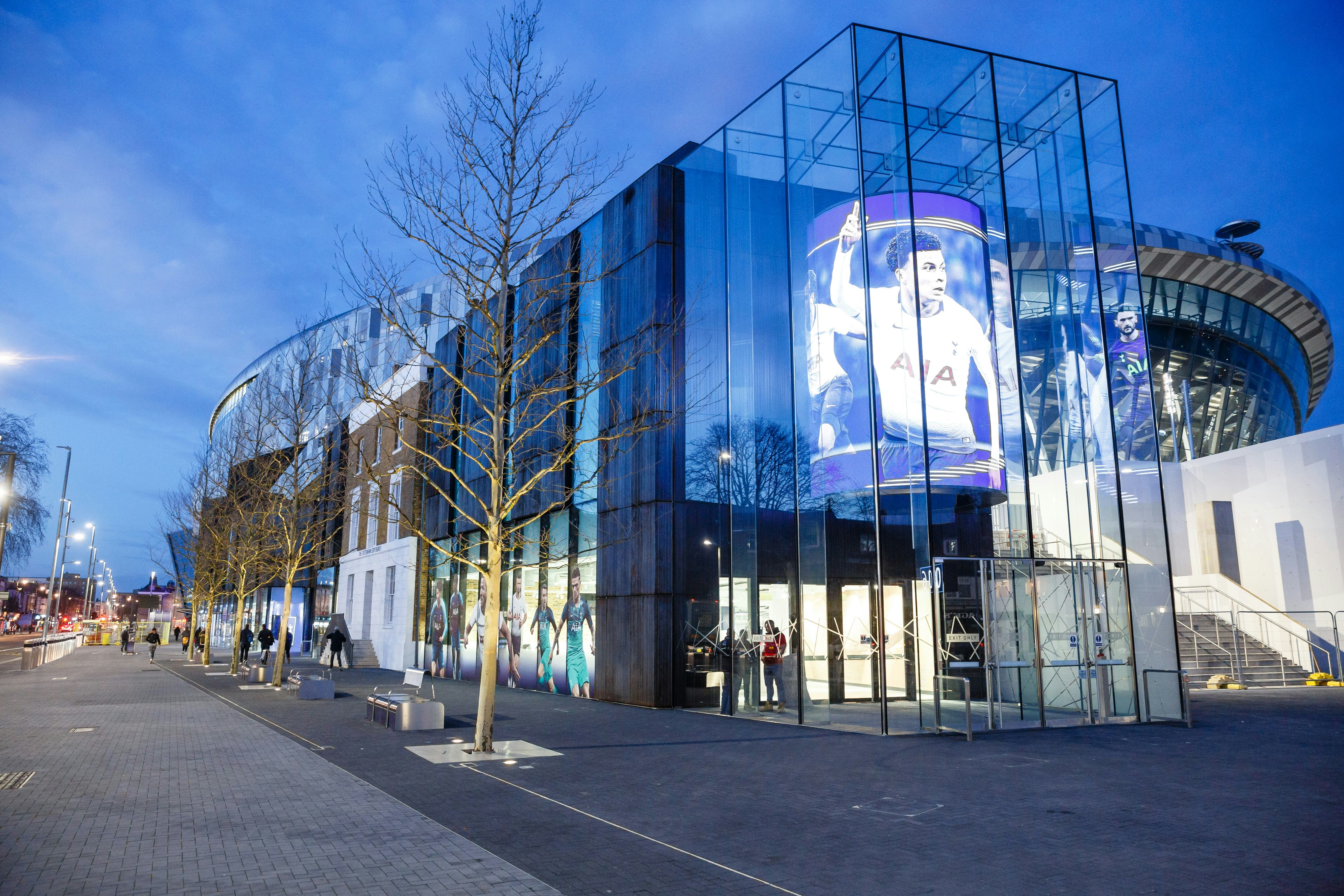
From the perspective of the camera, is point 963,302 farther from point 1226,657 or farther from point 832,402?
point 1226,657

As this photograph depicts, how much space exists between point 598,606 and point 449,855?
50.6 ft

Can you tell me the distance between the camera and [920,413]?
16.1 metres

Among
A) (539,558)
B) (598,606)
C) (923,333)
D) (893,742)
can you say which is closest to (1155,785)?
(893,742)

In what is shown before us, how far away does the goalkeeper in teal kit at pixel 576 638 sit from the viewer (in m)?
22.8

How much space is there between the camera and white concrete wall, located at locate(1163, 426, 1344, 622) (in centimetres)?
3000

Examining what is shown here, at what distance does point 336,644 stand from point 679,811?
98.3ft

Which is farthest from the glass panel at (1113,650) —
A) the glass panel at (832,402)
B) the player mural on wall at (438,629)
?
the player mural on wall at (438,629)

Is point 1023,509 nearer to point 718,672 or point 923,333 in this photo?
point 923,333

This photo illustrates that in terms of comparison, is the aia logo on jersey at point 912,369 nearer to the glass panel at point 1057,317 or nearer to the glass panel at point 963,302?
the glass panel at point 963,302

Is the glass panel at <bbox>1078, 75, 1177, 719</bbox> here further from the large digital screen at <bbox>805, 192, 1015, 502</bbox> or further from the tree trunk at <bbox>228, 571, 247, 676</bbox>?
the tree trunk at <bbox>228, 571, 247, 676</bbox>

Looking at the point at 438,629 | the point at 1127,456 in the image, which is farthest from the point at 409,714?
the point at 438,629

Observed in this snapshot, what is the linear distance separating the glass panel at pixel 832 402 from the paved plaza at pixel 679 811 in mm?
1989

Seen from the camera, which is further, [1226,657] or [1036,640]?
[1226,657]

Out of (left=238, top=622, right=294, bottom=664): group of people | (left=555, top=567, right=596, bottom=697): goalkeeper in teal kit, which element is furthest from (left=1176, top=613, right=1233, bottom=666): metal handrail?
(left=238, top=622, right=294, bottom=664): group of people
